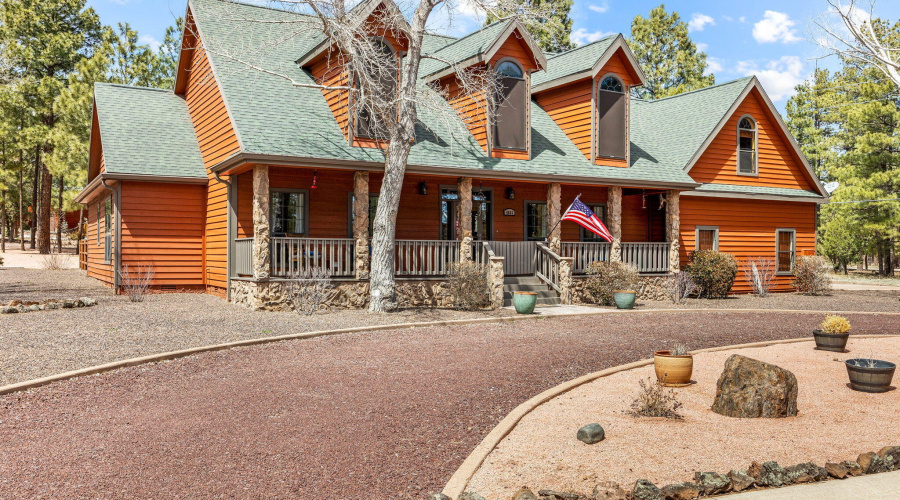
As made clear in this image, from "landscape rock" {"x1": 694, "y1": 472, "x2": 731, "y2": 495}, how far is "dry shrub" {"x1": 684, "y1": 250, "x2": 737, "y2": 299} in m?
16.2

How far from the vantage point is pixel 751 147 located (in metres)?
22.9

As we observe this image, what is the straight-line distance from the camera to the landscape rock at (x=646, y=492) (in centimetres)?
429

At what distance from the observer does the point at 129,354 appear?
9.03m

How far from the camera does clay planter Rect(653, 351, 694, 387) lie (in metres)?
7.68

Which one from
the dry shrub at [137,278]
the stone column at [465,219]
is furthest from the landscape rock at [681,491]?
the dry shrub at [137,278]

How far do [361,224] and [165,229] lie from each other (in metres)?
6.59

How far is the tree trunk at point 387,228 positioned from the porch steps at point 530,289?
3558mm

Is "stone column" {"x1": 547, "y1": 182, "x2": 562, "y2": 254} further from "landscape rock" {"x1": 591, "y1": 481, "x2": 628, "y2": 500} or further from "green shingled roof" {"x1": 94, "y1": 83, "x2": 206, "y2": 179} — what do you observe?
"landscape rock" {"x1": 591, "y1": 481, "x2": 628, "y2": 500}

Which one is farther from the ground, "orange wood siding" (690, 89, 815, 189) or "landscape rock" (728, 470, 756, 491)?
"orange wood siding" (690, 89, 815, 189)

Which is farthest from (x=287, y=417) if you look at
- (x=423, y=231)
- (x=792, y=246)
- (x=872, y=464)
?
(x=792, y=246)

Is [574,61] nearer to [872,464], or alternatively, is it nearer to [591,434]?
[591,434]

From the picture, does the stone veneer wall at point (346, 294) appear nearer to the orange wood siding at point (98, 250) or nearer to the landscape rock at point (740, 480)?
the orange wood siding at point (98, 250)

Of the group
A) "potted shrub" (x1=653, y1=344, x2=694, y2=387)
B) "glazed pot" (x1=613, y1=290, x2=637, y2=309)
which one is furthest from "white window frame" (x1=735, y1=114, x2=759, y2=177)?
"potted shrub" (x1=653, y1=344, x2=694, y2=387)

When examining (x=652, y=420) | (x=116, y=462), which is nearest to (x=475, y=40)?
(x=652, y=420)
